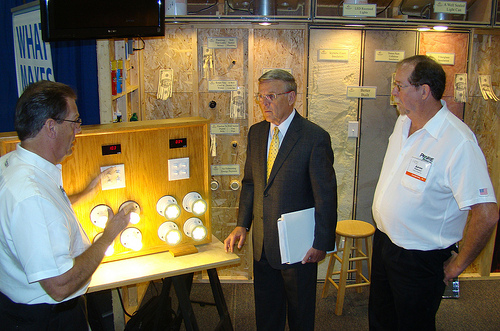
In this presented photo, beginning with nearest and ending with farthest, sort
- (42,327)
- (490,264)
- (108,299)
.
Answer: (42,327), (108,299), (490,264)

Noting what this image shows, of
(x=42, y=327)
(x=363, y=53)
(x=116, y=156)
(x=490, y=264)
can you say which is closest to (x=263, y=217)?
(x=116, y=156)

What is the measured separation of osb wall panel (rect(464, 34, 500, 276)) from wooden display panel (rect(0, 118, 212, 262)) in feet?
8.54

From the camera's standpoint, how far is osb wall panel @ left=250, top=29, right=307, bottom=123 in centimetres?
356

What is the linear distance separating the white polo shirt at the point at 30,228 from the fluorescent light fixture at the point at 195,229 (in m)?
0.84

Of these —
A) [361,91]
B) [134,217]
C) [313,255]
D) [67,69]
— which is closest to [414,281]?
[313,255]

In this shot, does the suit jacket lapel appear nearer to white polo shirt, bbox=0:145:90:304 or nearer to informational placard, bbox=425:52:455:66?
white polo shirt, bbox=0:145:90:304

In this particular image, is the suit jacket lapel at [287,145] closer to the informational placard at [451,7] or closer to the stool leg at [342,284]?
the stool leg at [342,284]

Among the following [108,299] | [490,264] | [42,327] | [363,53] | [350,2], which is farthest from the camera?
[490,264]

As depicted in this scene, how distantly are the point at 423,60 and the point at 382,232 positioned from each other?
3.07ft

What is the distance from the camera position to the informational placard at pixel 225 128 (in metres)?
3.65

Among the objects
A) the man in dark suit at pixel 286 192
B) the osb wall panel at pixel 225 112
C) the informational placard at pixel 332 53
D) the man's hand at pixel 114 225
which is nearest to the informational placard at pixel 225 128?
the osb wall panel at pixel 225 112

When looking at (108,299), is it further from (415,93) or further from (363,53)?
(363,53)

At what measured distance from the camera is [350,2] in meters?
3.38

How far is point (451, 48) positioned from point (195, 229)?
110 inches
